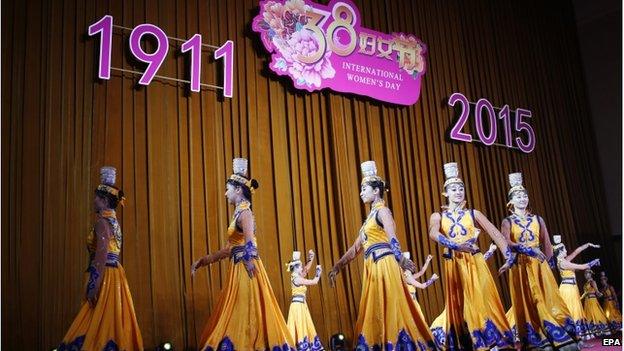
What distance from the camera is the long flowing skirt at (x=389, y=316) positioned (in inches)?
174

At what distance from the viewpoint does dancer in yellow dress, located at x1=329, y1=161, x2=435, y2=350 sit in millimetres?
4434

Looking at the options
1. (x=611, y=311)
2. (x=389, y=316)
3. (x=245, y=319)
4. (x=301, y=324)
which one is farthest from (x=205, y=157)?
(x=611, y=311)

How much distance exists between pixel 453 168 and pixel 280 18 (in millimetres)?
2493

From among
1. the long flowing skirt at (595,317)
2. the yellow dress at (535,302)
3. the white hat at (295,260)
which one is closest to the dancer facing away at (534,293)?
the yellow dress at (535,302)

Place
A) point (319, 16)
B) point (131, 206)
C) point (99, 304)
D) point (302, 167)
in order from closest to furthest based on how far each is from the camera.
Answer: point (99, 304), point (131, 206), point (302, 167), point (319, 16)

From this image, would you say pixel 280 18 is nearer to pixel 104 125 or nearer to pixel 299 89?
pixel 299 89

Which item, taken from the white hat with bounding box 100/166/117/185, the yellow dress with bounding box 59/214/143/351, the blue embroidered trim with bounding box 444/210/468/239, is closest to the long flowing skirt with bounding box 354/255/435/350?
the blue embroidered trim with bounding box 444/210/468/239

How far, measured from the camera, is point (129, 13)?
588 centimetres

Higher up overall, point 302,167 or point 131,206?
point 302,167

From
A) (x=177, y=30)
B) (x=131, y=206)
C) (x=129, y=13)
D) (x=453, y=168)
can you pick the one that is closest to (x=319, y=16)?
(x=177, y=30)

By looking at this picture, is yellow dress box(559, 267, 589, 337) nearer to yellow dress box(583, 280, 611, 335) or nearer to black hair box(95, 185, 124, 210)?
yellow dress box(583, 280, 611, 335)

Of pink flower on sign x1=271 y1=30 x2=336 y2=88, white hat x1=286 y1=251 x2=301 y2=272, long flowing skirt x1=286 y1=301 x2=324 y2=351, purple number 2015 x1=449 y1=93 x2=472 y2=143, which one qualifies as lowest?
long flowing skirt x1=286 y1=301 x2=324 y2=351

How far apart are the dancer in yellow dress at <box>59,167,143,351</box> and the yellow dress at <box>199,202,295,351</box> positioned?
0.53m

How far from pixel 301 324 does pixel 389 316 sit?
1158 mm
